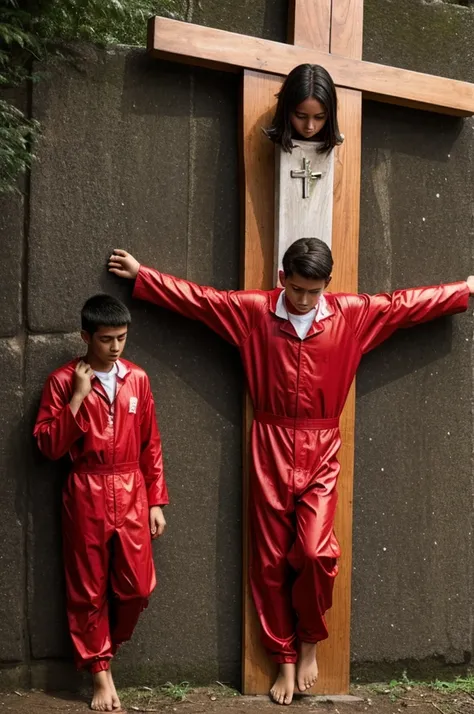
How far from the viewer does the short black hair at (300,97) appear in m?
4.82

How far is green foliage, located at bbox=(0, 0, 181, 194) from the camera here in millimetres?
4441

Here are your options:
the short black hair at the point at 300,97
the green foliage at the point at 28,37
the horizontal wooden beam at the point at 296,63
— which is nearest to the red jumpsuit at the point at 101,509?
the green foliage at the point at 28,37

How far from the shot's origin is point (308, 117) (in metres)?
4.89

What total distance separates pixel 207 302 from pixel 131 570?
1.20m

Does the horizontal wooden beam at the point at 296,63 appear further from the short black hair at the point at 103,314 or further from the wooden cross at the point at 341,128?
the short black hair at the point at 103,314

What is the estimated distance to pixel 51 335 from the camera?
483 cm

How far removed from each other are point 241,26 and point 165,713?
310cm

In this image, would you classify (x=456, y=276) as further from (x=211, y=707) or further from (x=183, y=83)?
(x=211, y=707)

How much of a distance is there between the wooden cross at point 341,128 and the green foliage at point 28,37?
37 centimetres

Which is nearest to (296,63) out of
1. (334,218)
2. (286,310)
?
(334,218)

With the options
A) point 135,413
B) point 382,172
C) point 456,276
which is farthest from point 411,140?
point 135,413

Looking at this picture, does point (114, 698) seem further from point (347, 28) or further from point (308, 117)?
point (347, 28)

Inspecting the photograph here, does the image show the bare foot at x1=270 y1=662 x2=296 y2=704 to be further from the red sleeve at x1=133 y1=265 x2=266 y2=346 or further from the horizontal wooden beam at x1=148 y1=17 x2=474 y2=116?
the horizontal wooden beam at x1=148 y1=17 x2=474 y2=116

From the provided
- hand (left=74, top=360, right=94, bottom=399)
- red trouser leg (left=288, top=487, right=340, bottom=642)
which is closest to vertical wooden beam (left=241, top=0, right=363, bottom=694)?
red trouser leg (left=288, top=487, right=340, bottom=642)
